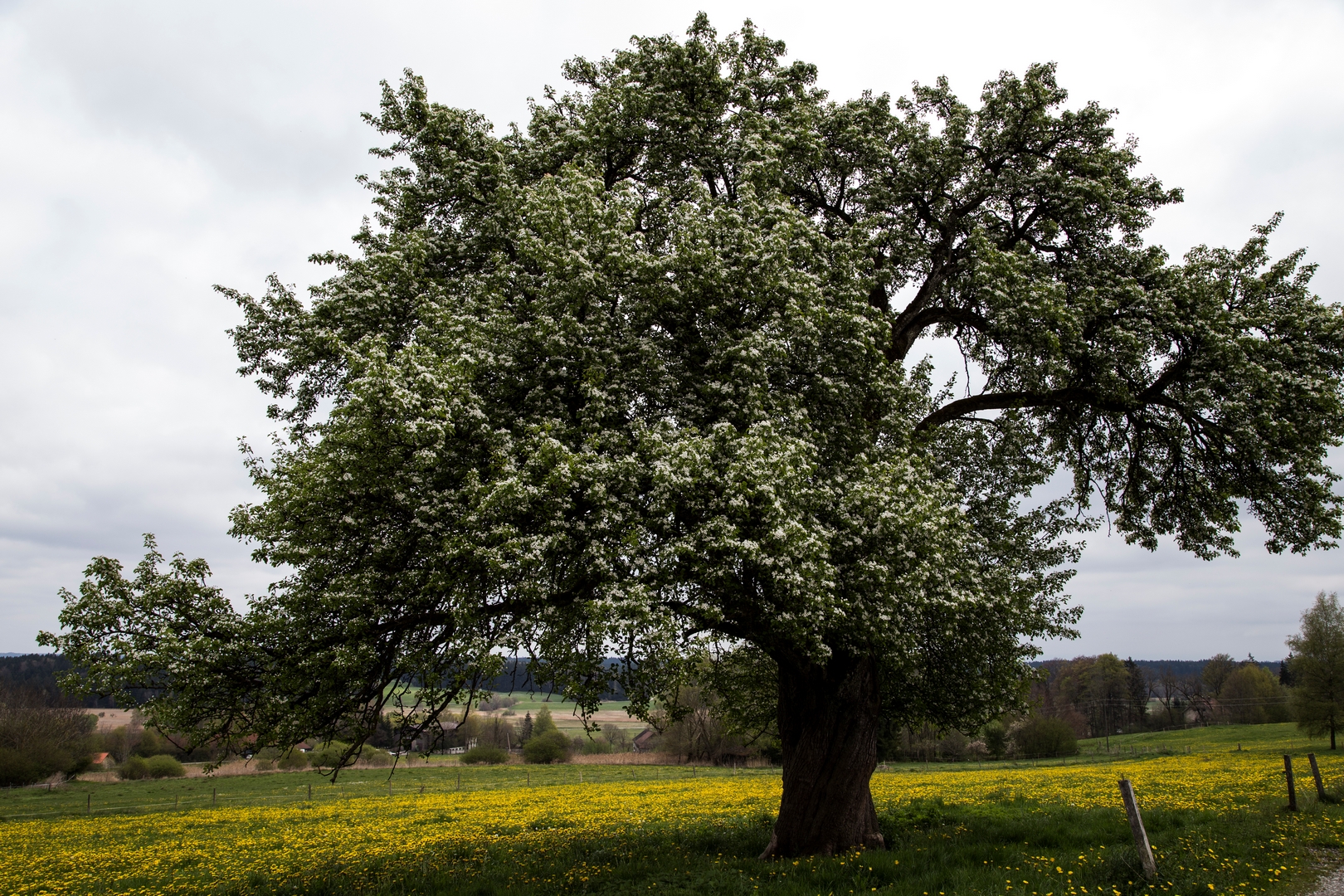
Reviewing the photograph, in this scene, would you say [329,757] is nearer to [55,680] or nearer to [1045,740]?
[55,680]

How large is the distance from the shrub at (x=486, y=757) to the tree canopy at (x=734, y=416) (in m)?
59.8

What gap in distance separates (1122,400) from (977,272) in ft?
15.5

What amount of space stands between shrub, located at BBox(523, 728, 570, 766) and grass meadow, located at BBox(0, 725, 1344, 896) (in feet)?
99.6

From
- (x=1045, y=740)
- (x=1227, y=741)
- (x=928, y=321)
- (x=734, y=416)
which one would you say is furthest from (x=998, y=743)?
(x=734, y=416)

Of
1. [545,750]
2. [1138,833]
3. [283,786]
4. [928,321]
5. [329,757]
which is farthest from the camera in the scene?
[545,750]

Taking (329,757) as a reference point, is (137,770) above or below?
below

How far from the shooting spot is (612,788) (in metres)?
42.7

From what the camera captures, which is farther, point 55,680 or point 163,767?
point 163,767

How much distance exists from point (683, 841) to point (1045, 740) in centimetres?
6650

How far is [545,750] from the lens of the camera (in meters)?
73.9

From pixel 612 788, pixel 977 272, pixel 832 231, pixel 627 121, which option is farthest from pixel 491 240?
pixel 612 788

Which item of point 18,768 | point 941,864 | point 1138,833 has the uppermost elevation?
point 1138,833

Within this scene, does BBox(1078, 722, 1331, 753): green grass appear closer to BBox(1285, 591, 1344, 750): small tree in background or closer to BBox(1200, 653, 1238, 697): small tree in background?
BBox(1285, 591, 1344, 750): small tree in background

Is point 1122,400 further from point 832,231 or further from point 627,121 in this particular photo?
point 627,121
